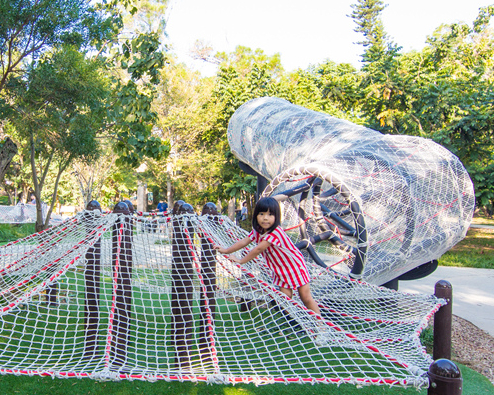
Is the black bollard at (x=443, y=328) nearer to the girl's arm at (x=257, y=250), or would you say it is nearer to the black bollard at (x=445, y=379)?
the girl's arm at (x=257, y=250)

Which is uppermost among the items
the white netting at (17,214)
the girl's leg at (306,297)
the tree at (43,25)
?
the tree at (43,25)

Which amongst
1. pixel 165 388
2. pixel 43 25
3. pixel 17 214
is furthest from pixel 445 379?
pixel 17 214

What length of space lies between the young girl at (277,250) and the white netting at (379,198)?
838 millimetres

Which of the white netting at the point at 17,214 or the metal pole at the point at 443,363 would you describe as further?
the white netting at the point at 17,214

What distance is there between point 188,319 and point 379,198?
240 cm

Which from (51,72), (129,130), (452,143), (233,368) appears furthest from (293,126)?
(452,143)

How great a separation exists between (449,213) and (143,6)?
18.1 meters

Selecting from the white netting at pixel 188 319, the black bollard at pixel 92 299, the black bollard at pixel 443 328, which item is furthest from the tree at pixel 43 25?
the black bollard at pixel 443 328

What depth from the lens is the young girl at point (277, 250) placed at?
10.5 feet

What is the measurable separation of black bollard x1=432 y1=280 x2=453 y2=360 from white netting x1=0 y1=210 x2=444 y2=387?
0.28ft

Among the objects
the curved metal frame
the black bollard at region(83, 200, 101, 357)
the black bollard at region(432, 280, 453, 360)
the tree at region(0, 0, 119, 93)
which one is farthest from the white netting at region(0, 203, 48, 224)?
the black bollard at region(432, 280, 453, 360)

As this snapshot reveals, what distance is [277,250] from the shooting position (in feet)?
10.8

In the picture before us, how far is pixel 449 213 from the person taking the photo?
15.6ft

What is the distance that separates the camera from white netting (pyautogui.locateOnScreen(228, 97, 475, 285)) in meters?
4.33
